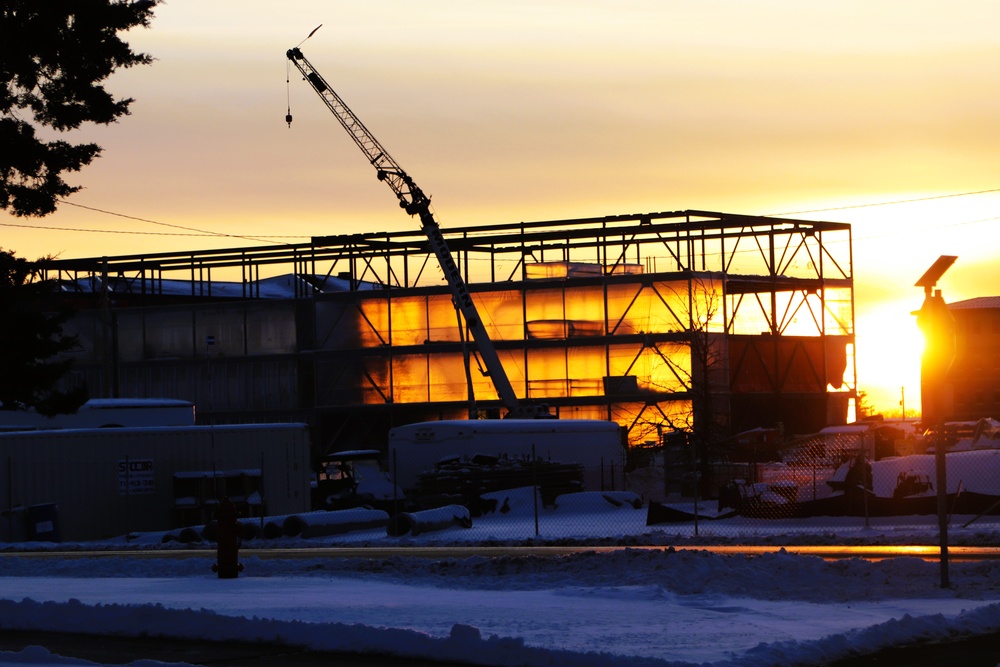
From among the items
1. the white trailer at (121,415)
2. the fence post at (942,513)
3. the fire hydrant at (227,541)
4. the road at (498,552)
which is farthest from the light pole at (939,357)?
the white trailer at (121,415)

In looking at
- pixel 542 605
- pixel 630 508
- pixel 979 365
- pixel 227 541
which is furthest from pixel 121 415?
pixel 979 365

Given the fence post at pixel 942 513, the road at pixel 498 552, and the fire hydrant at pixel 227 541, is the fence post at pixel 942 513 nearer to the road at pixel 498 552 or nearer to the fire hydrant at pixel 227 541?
the road at pixel 498 552

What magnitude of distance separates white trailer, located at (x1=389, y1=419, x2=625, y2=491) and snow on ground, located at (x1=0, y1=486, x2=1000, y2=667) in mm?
25435

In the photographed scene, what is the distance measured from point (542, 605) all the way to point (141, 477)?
24.6m

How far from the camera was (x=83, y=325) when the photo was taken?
8856cm

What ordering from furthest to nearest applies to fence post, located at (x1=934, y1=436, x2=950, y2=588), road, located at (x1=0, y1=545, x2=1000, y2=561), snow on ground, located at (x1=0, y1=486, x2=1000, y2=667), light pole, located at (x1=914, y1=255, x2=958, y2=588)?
road, located at (x1=0, y1=545, x2=1000, y2=561), light pole, located at (x1=914, y1=255, x2=958, y2=588), fence post, located at (x1=934, y1=436, x2=950, y2=588), snow on ground, located at (x1=0, y1=486, x2=1000, y2=667)

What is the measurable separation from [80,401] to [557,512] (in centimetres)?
1721

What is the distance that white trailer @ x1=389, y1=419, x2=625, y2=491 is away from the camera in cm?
5047

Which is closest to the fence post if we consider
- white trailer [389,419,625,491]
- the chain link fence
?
the chain link fence

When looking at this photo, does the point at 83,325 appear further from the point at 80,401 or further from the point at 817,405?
the point at 80,401

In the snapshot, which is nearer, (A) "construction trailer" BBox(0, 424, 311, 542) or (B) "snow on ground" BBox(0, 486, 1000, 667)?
(B) "snow on ground" BBox(0, 486, 1000, 667)

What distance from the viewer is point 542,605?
1672 centimetres

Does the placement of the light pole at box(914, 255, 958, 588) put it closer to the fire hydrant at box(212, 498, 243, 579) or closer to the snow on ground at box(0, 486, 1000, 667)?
the snow on ground at box(0, 486, 1000, 667)

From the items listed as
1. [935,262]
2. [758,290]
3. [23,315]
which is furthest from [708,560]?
[758,290]
